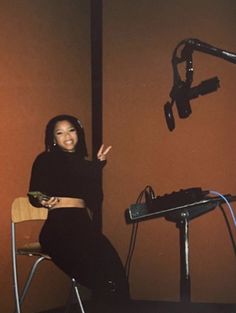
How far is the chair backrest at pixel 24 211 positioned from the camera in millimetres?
2330

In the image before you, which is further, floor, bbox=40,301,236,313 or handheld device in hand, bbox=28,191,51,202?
floor, bbox=40,301,236,313

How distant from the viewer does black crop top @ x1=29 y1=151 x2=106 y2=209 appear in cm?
245

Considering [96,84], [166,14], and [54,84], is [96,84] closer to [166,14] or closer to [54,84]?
[54,84]

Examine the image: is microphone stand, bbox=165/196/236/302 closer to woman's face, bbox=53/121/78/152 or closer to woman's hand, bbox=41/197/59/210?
woman's hand, bbox=41/197/59/210

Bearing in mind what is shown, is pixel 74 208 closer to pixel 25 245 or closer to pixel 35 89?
pixel 25 245

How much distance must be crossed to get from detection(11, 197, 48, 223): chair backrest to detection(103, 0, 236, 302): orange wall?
0.49 m

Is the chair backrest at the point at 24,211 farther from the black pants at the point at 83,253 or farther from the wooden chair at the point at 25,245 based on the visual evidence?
the black pants at the point at 83,253

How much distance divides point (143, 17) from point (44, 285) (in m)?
A: 1.66

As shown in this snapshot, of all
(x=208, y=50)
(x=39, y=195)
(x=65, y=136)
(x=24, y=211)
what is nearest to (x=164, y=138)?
(x=65, y=136)

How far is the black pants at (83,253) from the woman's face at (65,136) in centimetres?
38

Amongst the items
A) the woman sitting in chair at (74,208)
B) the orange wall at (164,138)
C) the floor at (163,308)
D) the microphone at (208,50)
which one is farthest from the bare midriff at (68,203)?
the microphone at (208,50)

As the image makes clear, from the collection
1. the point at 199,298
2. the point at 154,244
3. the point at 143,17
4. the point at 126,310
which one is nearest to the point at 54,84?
the point at 143,17

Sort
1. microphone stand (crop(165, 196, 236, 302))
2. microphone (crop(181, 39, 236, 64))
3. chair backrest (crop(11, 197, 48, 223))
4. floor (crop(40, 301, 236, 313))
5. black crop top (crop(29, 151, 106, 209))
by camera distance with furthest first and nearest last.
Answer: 1. floor (crop(40, 301, 236, 313))
2. black crop top (crop(29, 151, 106, 209))
3. chair backrest (crop(11, 197, 48, 223))
4. microphone stand (crop(165, 196, 236, 302))
5. microphone (crop(181, 39, 236, 64))

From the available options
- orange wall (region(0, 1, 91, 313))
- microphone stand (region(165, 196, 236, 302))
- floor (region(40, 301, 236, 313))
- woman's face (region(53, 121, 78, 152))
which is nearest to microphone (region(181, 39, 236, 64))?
microphone stand (region(165, 196, 236, 302))
